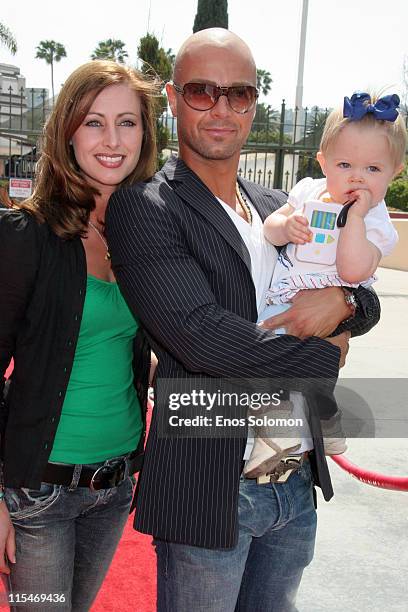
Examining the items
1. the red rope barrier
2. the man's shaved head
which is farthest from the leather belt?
the red rope barrier

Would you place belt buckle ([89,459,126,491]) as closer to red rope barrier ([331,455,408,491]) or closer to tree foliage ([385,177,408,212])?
red rope barrier ([331,455,408,491])

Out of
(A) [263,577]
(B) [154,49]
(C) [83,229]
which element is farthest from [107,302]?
(B) [154,49]

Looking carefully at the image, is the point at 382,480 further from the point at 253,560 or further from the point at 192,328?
the point at 192,328

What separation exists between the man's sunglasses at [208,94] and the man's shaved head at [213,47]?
0.06 meters

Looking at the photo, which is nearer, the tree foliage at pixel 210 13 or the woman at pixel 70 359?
the woman at pixel 70 359

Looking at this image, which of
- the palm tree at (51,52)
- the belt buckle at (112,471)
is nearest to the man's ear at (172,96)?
the belt buckle at (112,471)

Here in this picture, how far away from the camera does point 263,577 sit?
2330mm

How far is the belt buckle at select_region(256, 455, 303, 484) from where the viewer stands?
2217 millimetres

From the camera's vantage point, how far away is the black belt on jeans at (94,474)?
7.65ft

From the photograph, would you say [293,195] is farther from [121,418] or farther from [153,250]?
[121,418]

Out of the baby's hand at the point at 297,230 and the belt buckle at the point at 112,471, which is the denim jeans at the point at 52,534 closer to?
the belt buckle at the point at 112,471

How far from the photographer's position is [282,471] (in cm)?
223

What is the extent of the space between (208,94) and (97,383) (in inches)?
39.6

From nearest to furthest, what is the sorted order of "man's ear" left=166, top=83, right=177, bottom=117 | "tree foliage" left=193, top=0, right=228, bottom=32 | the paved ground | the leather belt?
1. the leather belt
2. "man's ear" left=166, top=83, right=177, bottom=117
3. the paved ground
4. "tree foliage" left=193, top=0, right=228, bottom=32
